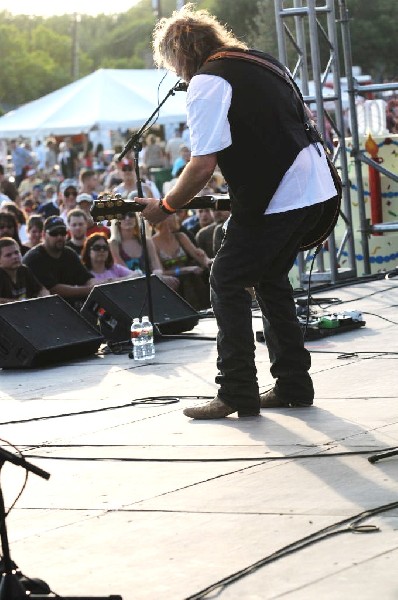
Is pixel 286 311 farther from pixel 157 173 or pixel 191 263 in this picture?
pixel 157 173

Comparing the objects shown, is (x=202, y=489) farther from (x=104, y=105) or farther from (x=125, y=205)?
(x=104, y=105)

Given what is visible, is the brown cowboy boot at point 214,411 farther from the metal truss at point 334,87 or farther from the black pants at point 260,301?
the metal truss at point 334,87

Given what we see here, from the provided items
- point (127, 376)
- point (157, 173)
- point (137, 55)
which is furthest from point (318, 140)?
point (137, 55)

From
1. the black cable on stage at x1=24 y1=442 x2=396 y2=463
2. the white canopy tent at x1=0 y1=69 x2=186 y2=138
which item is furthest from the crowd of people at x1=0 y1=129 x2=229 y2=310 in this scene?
the white canopy tent at x1=0 y1=69 x2=186 y2=138

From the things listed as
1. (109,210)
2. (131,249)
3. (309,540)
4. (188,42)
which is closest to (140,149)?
(109,210)

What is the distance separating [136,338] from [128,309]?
605mm

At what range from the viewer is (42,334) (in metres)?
9.12

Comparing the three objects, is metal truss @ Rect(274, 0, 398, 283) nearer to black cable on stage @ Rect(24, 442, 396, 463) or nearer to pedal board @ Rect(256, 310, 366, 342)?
pedal board @ Rect(256, 310, 366, 342)

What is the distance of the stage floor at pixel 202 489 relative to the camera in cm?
400

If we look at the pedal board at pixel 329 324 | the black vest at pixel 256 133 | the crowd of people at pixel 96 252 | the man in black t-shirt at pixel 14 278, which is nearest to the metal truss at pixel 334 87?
the crowd of people at pixel 96 252

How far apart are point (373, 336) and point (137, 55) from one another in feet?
312

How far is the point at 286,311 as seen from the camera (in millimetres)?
6543

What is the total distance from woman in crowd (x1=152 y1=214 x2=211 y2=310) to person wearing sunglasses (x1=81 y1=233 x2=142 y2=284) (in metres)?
0.99

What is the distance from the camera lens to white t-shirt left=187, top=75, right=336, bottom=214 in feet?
20.1
